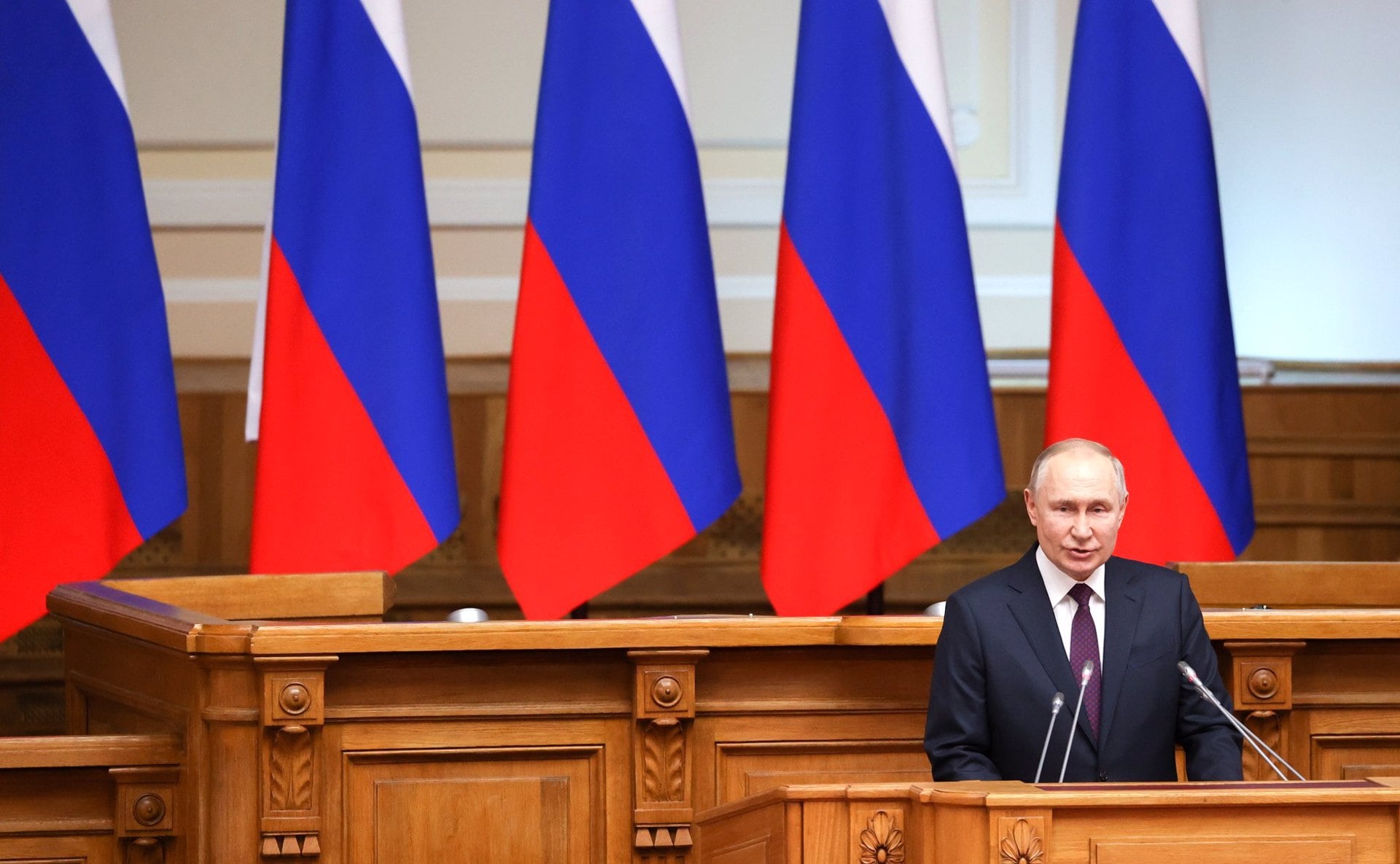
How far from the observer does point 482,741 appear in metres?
3.04

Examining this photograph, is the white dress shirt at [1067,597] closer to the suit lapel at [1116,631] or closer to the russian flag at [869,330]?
the suit lapel at [1116,631]

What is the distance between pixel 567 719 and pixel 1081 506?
41.4 inches

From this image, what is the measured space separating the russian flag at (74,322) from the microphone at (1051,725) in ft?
7.25

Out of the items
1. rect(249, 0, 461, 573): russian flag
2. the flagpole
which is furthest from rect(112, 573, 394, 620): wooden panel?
the flagpole

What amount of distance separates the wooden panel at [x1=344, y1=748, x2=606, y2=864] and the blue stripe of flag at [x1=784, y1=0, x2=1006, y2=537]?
1.16m

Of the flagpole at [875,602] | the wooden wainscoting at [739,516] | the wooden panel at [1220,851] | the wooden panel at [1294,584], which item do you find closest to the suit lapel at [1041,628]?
the wooden panel at [1220,851]

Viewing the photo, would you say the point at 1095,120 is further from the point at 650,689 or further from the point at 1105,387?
the point at 650,689

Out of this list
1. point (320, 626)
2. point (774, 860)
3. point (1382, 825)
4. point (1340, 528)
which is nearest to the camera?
point (1382, 825)

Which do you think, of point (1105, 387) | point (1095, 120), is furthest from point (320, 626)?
point (1095, 120)

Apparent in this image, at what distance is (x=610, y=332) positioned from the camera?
383cm

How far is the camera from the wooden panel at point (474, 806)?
118 inches

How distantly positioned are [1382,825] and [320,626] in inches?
67.5

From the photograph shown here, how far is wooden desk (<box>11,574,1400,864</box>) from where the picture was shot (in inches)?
115

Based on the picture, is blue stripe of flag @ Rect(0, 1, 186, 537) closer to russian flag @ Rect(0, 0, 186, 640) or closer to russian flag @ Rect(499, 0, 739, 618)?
russian flag @ Rect(0, 0, 186, 640)
